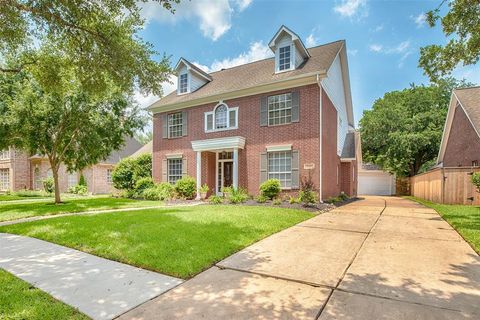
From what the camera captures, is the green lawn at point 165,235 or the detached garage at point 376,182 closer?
the green lawn at point 165,235

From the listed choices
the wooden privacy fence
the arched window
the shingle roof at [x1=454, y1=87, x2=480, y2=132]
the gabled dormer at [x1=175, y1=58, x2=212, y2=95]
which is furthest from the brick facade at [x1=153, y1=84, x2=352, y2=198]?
the shingle roof at [x1=454, y1=87, x2=480, y2=132]

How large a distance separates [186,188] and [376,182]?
23.1 m

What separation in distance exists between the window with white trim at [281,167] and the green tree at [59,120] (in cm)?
806

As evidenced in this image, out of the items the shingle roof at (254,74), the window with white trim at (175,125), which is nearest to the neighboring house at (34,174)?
the window with white trim at (175,125)

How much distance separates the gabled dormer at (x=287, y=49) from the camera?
13695mm

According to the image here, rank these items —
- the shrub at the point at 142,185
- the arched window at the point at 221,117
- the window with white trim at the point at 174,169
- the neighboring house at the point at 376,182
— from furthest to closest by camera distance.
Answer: the neighboring house at the point at 376,182
the shrub at the point at 142,185
the window with white trim at the point at 174,169
the arched window at the point at 221,117

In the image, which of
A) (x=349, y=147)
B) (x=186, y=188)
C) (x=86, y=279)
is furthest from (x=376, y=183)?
(x=86, y=279)

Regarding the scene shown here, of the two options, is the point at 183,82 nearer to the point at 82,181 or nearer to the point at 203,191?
the point at 203,191

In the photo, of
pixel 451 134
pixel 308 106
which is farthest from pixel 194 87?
pixel 451 134

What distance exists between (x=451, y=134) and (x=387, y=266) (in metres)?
19.0

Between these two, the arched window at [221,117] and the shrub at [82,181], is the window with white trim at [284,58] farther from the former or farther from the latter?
the shrub at [82,181]

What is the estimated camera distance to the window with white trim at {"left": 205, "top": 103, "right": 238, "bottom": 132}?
14.9 meters

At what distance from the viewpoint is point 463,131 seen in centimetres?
1662

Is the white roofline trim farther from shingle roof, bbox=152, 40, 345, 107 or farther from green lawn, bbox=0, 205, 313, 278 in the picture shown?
green lawn, bbox=0, 205, 313, 278
